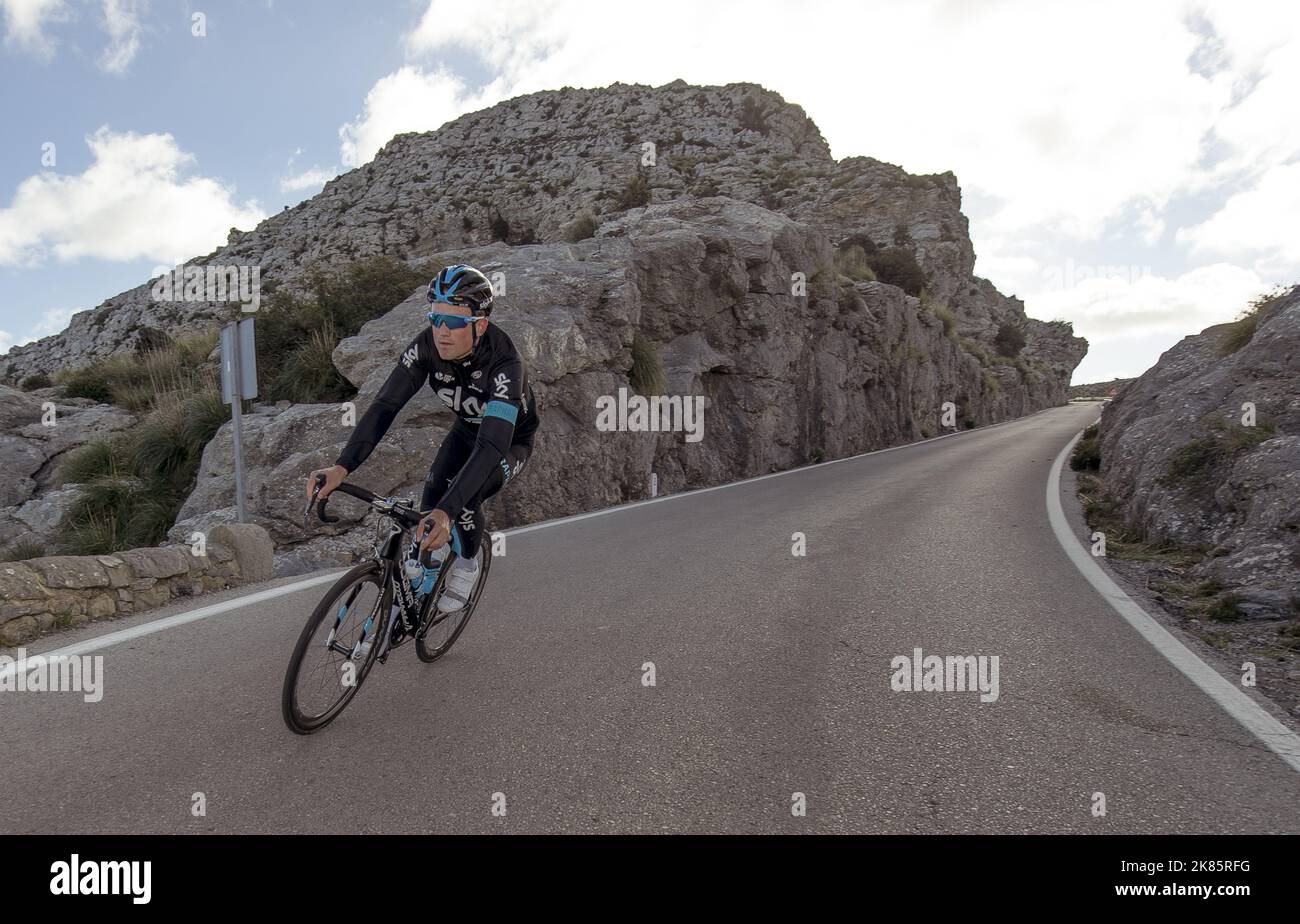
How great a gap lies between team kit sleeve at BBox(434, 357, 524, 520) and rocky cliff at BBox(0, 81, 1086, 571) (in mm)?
5167

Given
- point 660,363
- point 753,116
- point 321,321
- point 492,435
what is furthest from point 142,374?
point 753,116

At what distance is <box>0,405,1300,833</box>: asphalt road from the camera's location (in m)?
2.58

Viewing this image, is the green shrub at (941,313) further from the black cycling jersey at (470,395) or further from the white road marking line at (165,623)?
the black cycling jersey at (470,395)

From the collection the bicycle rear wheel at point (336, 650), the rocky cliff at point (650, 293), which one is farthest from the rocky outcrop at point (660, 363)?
the bicycle rear wheel at point (336, 650)

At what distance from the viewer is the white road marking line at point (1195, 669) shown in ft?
10.4

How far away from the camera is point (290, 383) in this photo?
12.1m

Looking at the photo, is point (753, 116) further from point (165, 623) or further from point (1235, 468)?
point (165, 623)

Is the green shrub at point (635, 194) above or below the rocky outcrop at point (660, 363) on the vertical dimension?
above

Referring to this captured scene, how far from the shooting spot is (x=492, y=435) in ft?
11.5

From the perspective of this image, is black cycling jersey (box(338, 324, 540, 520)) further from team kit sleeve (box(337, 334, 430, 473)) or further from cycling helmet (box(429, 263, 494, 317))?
cycling helmet (box(429, 263, 494, 317))

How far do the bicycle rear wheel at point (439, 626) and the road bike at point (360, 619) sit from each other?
1 cm

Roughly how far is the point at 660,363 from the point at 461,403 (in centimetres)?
1211
